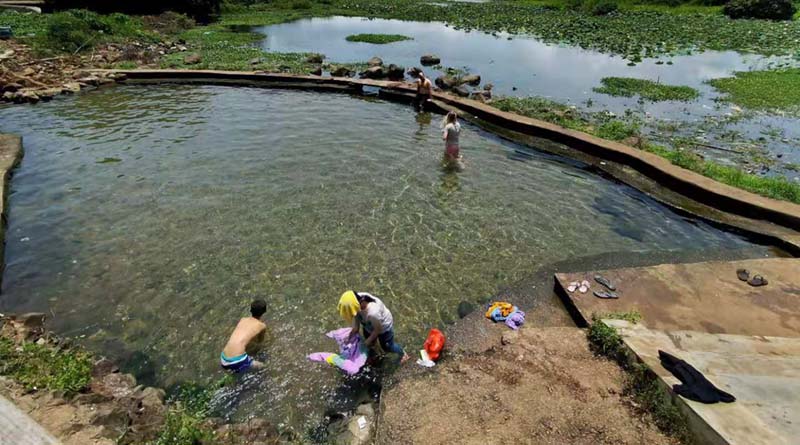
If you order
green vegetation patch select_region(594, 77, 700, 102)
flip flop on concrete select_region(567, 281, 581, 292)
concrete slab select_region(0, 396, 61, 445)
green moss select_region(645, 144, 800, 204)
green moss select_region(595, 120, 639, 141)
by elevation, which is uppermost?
green vegetation patch select_region(594, 77, 700, 102)

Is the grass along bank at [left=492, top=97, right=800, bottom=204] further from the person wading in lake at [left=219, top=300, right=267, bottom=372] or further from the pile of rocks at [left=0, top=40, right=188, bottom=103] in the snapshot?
the pile of rocks at [left=0, top=40, right=188, bottom=103]

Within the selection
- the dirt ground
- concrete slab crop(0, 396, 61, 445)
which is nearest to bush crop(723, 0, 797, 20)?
the dirt ground

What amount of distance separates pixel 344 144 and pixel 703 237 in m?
9.54

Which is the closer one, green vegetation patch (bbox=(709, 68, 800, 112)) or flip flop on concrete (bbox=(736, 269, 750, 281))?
flip flop on concrete (bbox=(736, 269, 750, 281))

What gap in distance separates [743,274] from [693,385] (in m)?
3.63

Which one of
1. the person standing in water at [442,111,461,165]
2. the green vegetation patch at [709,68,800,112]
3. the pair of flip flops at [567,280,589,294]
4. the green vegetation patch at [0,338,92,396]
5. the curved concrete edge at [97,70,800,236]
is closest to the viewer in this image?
the green vegetation patch at [0,338,92,396]

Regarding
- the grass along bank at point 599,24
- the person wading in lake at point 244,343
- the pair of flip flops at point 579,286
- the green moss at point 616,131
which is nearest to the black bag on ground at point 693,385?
the pair of flip flops at point 579,286

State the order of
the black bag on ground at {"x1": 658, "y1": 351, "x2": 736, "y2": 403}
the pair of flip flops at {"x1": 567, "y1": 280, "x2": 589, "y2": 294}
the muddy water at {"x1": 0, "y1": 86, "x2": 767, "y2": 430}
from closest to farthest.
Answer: the black bag on ground at {"x1": 658, "y1": 351, "x2": 736, "y2": 403}
the muddy water at {"x1": 0, "y1": 86, "x2": 767, "y2": 430}
the pair of flip flops at {"x1": 567, "y1": 280, "x2": 589, "y2": 294}

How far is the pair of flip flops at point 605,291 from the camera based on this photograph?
21.5 ft

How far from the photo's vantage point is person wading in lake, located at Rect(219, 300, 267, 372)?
573 centimetres

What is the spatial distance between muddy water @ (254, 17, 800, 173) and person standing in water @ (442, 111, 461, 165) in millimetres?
7196

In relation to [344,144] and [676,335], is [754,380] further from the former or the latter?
[344,144]

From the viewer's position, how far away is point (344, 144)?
1359 centimetres

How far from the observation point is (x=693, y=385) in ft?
14.8
